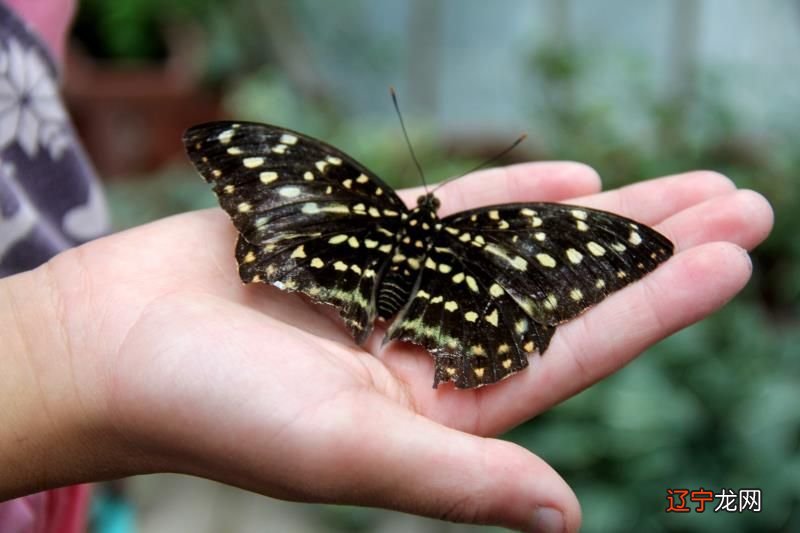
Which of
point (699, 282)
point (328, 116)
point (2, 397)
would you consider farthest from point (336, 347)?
point (328, 116)

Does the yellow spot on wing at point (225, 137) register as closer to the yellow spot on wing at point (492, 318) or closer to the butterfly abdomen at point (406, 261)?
the butterfly abdomen at point (406, 261)

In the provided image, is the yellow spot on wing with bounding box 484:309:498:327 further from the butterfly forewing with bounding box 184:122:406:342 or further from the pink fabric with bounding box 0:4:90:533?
the pink fabric with bounding box 0:4:90:533

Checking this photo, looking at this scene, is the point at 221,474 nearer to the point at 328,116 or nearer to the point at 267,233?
the point at 267,233

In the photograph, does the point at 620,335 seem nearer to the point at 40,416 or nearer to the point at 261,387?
the point at 261,387

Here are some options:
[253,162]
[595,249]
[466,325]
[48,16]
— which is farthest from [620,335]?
[48,16]

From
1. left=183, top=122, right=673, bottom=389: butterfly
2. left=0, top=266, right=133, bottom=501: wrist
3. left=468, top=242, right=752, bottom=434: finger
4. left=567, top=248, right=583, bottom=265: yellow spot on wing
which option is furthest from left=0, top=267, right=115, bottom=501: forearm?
left=567, top=248, right=583, bottom=265: yellow spot on wing

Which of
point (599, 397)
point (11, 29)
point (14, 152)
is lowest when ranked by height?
point (599, 397)
